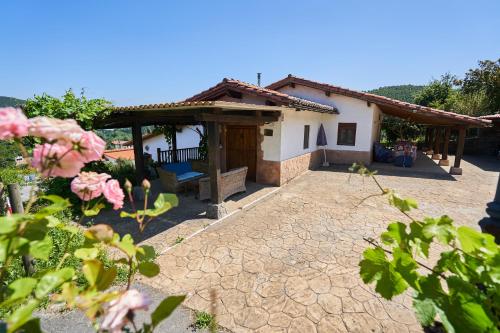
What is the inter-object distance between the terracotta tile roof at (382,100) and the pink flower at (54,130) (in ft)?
44.1

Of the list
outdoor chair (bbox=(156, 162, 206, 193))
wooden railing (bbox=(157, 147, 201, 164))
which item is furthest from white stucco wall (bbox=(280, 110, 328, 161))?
wooden railing (bbox=(157, 147, 201, 164))

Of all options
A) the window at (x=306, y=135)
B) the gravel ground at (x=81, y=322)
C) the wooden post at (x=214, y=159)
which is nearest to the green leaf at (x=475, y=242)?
the gravel ground at (x=81, y=322)

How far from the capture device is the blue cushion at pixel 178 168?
9.46 metres

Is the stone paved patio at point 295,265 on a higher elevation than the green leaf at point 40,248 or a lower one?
lower

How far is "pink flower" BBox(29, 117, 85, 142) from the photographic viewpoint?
0.88m

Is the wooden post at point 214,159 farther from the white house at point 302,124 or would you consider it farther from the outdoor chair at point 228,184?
the white house at point 302,124

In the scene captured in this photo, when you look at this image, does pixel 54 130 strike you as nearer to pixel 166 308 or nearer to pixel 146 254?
pixel 146 254

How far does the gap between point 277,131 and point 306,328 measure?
7.13 metres

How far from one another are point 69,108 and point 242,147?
5.95 m

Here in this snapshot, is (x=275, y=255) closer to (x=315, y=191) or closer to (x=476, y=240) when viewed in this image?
(x=476, y=240)

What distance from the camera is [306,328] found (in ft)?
10.6

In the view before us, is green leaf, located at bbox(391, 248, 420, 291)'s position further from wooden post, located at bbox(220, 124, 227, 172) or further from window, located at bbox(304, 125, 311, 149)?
window, located at bbox(304, 125, 311, 149)

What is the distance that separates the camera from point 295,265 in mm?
4570

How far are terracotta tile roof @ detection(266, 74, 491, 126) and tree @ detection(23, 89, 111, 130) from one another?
372 inches
